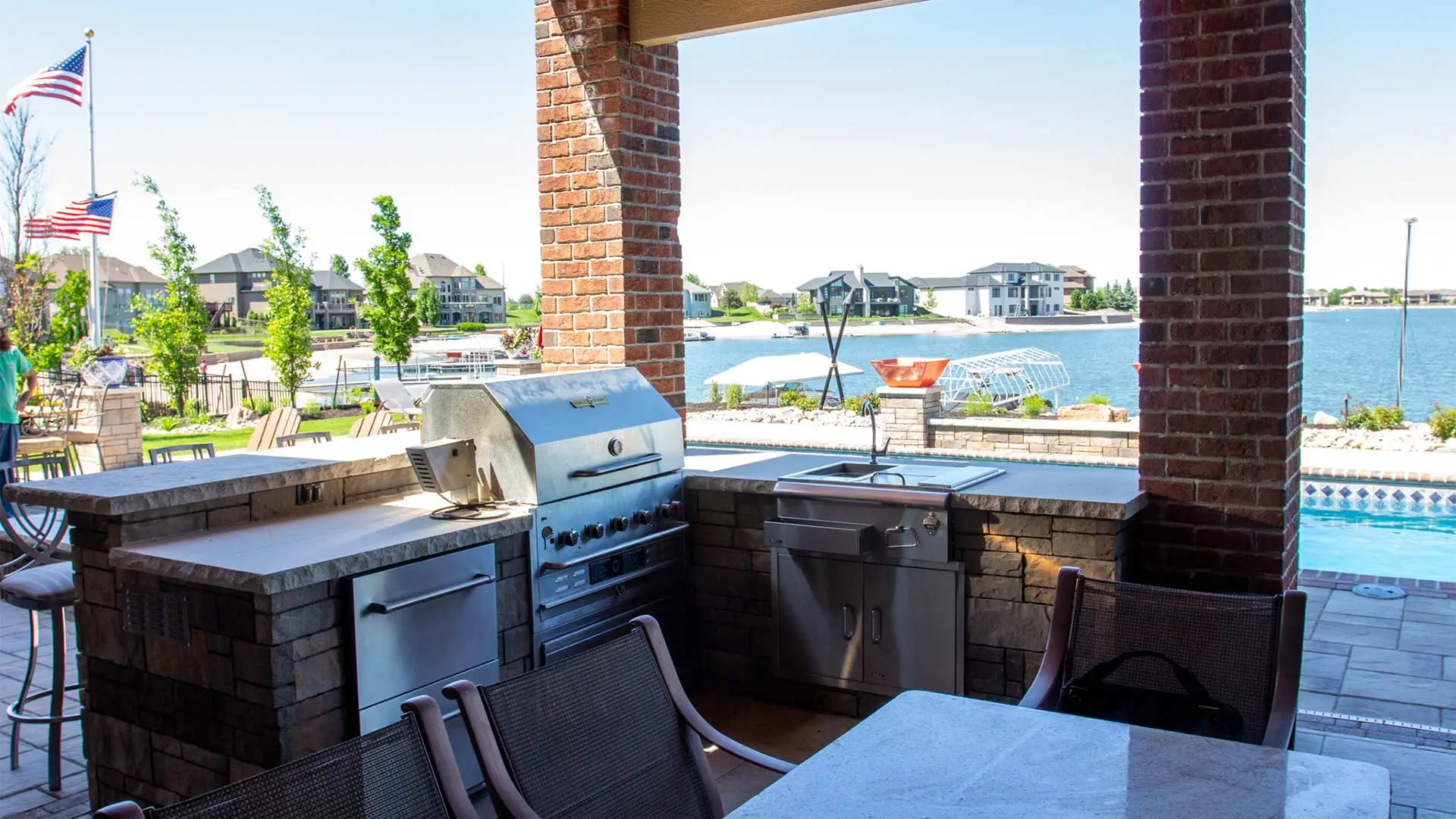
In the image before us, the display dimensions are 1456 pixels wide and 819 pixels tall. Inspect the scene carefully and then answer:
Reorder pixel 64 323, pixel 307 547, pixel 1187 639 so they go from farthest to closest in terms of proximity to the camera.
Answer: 1. pixel 64 323
2. pixel 307 547
3. pixel 1187 639

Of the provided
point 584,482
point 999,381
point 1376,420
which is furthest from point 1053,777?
point 999,381

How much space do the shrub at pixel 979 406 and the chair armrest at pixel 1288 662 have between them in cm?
1303

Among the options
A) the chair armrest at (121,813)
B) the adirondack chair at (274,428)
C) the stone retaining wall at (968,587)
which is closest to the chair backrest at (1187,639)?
the stone retaining wall at (968,587)

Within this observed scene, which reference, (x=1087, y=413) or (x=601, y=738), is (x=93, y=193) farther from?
(x=601, y=738)

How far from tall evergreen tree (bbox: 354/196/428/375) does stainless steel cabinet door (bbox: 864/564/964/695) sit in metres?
17.5

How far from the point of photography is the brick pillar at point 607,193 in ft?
14.6

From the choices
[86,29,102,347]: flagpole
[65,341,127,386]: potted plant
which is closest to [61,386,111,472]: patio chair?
[65,341,127,386]: potted plant

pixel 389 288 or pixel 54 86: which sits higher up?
pixel 54 86

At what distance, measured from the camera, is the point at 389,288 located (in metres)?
20.4

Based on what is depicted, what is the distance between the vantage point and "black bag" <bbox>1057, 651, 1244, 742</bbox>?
2295 mm

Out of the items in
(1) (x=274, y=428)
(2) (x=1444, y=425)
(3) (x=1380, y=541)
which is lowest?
(3) (x=1380, y=541)

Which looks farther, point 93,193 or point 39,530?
point 93,193

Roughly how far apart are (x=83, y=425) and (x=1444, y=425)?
18.6 m

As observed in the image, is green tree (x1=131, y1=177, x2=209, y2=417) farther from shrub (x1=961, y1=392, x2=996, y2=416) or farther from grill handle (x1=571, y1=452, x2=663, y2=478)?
grill handle (x1=571, y1=452, x2=663, y2=478)
